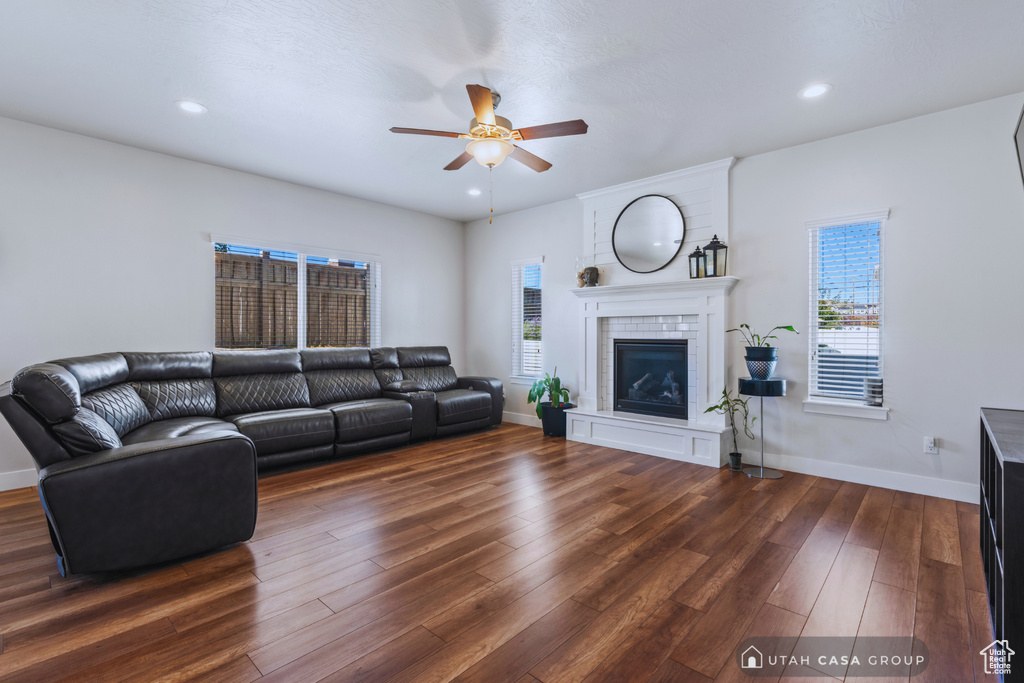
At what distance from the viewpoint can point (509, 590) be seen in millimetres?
2133

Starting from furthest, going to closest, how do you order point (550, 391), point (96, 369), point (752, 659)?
point (550, 391) < point (96, 369) < point (752, 659)

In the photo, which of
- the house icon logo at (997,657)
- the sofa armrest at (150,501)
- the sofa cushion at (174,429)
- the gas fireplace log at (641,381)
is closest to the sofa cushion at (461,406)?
the gas fireplace log at (641,381)

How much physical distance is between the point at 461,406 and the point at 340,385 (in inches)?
53.8

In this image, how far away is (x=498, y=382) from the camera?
19.6 ft

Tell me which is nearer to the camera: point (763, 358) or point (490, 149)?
point (490, 149)

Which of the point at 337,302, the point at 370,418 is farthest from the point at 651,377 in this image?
the point at 337,302

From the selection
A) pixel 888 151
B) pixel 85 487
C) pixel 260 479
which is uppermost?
pixel 888 151

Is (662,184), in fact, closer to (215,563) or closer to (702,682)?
(702,682)

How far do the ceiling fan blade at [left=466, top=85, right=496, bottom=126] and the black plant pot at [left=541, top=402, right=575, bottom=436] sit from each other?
3.38 metres

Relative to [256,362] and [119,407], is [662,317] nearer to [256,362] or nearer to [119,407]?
[256,362]

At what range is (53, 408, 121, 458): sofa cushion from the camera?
88.7 inches

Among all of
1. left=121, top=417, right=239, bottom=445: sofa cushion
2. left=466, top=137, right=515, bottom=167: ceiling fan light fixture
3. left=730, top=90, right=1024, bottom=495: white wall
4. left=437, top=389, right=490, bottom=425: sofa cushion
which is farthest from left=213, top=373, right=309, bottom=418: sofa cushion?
left=730, top=90, right=1024, bottom=495: white wall

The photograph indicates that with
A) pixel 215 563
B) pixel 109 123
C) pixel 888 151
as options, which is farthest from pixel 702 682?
pixel 109 123

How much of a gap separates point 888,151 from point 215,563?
17.4 ft
